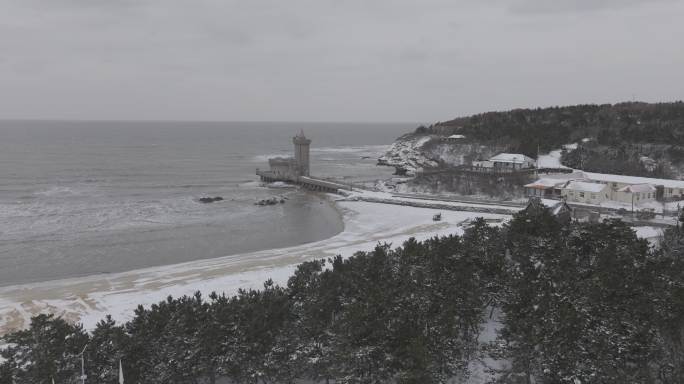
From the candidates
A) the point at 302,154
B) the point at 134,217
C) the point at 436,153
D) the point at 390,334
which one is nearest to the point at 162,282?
the point at 390,334

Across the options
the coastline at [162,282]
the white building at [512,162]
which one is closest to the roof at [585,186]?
the coastline at [162,282]

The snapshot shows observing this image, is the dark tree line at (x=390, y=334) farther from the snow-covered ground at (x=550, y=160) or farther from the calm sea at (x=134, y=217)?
the snow-covered ground at (x=550, y=160)

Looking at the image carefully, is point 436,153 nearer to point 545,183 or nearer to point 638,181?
point 545,183

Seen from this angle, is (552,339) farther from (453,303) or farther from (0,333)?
(0,333)

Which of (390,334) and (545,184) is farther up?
(545,184)

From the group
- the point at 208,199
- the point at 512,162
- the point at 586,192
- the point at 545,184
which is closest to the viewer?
the point at 586,192

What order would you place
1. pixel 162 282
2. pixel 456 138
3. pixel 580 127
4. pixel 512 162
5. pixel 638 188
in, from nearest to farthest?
pixel 162 282 < pixel 638 188 < pixel 512 162 < pixel 580 127 < pixel 456 138

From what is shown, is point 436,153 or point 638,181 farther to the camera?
point 436,153

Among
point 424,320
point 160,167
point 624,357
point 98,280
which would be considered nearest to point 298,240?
point 98,280
